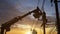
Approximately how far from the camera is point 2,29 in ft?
62.3

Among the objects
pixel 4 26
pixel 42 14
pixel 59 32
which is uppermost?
pixel 42 14

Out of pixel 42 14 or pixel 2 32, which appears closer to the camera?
pixel 42 14

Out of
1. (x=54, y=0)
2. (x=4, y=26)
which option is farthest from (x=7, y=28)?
(x=54, y=0)

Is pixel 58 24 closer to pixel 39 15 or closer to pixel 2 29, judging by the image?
pixel 39 15

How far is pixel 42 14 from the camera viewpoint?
1714 centimetres

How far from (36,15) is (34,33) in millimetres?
2337

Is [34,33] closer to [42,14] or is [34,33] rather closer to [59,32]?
[42,14]

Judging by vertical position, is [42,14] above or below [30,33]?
above

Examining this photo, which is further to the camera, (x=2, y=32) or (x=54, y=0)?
(x=2, y=32)

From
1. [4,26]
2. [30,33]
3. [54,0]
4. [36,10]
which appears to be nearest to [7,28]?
[4,26]

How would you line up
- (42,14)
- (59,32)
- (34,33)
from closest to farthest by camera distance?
(59,32) → (42,14) → (34,33)

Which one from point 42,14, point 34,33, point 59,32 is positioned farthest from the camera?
point 34,33

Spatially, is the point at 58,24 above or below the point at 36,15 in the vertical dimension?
below

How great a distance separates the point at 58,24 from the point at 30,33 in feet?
26.5
